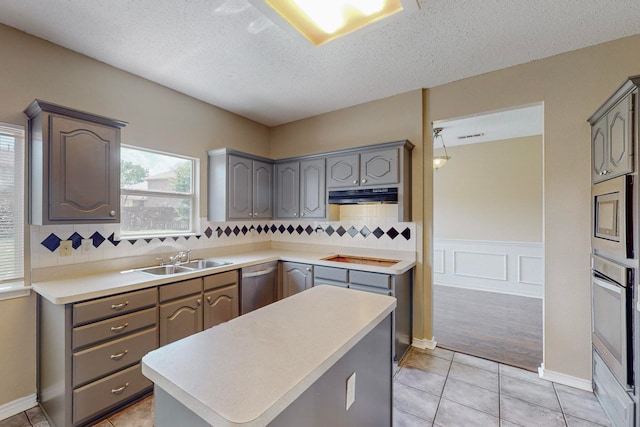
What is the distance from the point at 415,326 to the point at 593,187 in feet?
6.45

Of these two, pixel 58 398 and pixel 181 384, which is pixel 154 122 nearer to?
pixel 58 398

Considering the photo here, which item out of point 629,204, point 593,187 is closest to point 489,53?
point 593,187

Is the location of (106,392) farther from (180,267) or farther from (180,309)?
(180,267)

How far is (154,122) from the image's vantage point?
282cm

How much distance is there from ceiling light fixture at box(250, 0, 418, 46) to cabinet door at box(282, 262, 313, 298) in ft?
7.33

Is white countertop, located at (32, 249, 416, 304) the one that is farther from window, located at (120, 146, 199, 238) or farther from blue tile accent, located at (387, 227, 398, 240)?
window, located at (120, 146, 199, 238)

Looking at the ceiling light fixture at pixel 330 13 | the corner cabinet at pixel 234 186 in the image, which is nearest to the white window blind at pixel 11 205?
the corner cabinet at pixel 234 186

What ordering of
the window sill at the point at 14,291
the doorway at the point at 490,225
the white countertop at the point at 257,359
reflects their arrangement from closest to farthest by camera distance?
the white countertop at the point at 257,359 → the window sill at the point at 14,291 → the doorway at the point at 490,225

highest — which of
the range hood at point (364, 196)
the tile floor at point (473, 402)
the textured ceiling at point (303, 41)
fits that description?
the textured ceiling at point (303, 41)

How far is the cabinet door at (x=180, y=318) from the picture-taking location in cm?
224

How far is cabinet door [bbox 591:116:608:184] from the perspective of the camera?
6.41 feet

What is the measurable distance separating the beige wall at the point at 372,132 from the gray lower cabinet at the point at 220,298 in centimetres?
190

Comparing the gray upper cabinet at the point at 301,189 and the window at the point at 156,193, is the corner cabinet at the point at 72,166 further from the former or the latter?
the gray upper cabinet at the point at 301,189

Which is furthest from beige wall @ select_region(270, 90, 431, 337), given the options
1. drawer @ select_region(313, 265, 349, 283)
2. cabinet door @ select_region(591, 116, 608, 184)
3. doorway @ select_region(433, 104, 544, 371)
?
cabinet door @ select_region(591, 116, 608, 184)
